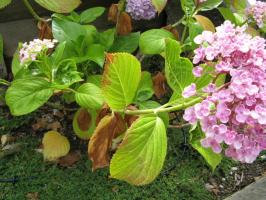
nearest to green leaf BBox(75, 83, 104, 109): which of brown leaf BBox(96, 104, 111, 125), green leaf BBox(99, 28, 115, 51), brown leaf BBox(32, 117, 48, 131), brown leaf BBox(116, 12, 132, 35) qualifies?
brown leaf BBox(96, 104, 111, 125)

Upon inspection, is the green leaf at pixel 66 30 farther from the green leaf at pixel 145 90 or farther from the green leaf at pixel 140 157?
the green leaf at pixel 140 157

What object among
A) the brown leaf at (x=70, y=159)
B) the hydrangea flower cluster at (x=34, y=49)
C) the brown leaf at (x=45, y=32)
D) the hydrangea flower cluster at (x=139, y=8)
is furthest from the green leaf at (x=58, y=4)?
the brown leaf at (x=70, y=159)

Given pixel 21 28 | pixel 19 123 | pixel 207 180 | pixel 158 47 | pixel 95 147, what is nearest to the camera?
pixel 95 147

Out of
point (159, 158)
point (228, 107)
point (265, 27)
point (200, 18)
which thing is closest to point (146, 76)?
point (200, 18)

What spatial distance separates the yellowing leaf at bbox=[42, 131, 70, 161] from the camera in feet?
5.23

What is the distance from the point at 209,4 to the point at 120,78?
0.55m

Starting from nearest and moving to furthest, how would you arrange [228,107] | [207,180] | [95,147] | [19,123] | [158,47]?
[228,107] → [95,147] → [158,47] → [207,180] → [19,123]

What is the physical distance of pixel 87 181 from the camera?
1.58m

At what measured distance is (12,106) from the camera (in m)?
1.20

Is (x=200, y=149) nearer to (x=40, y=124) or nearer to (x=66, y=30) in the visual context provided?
(x=66, y=30)

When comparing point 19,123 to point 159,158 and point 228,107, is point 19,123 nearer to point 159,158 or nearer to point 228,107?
point 159,158

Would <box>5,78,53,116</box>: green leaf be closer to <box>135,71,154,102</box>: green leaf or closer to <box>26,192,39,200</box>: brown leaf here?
<box>135,71,154,102</box>: green leaf

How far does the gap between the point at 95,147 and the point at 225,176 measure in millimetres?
695

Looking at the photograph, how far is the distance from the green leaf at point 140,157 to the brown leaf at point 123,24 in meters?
0.70
